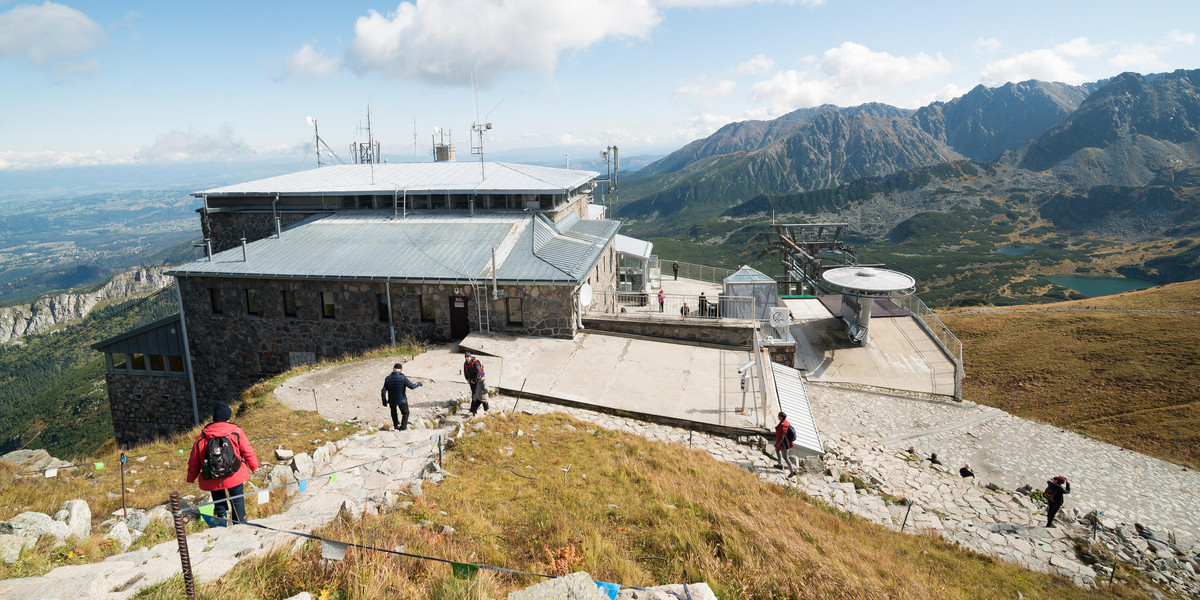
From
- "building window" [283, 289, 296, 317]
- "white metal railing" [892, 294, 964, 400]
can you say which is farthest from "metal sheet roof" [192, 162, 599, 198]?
"white metal railing" [892, 294, 964, 400]

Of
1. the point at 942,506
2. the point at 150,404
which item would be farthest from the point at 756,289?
the point at 150,404

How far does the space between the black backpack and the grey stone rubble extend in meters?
5.57

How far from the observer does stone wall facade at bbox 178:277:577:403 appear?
20.3 m

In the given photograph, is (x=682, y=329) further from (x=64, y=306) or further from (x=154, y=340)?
(x=64, y=306)

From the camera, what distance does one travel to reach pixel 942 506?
13586 mm

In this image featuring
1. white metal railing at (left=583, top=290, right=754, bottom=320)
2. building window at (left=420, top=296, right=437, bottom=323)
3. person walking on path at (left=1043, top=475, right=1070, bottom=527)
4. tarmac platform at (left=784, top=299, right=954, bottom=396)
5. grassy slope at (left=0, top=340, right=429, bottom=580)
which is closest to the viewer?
grassy slope at (left=0, top=340, right=429, bottom=580)

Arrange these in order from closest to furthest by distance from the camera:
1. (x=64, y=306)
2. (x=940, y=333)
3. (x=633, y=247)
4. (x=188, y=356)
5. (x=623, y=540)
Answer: (x=623, y=540) < (x=188, y=356) < (x=940, y=333) < (x=633, y=247) < (x=64, y=306)

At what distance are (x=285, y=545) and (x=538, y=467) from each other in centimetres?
553

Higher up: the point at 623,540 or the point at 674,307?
the point at 623,540

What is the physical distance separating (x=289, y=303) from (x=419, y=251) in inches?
220

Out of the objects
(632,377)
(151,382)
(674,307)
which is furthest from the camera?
(674,307)

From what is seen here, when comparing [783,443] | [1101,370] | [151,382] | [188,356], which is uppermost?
[783,443]

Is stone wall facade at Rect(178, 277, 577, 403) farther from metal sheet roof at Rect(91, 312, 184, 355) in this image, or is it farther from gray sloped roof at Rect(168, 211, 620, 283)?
metal sheet roof at Rect(91, 312, 184, 355)

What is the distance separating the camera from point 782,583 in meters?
7.02
